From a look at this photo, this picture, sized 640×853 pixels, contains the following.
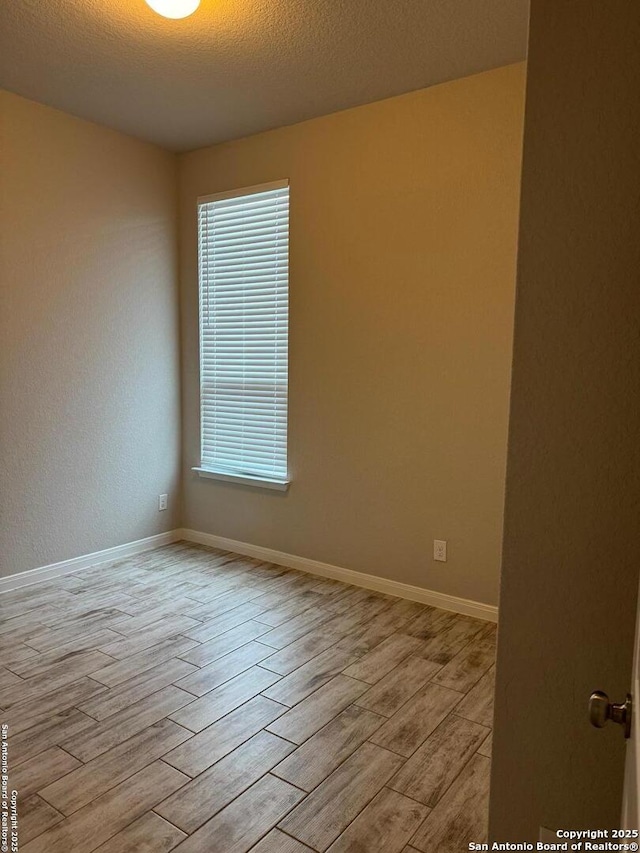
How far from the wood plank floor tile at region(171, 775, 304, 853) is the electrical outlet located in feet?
5.66

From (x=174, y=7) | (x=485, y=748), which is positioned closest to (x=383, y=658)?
(x=485, y=748)

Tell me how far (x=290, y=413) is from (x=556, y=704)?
2859mm

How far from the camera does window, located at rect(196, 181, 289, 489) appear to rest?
3916mm

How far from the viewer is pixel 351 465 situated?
3650 millimetres

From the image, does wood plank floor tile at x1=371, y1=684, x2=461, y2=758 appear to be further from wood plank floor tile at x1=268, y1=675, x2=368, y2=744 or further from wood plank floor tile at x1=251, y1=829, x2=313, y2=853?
wood plank floor tile at x1=251, y1=829, x2=313, y2=853

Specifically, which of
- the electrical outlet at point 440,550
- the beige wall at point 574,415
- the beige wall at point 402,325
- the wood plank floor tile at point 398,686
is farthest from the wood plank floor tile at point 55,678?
the beige wall at point 574,415

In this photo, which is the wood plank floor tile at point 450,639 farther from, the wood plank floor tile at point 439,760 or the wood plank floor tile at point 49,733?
the wood plank floor tile at point 49,733

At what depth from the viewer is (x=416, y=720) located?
88.4 inches

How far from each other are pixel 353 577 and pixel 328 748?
5.41 ft

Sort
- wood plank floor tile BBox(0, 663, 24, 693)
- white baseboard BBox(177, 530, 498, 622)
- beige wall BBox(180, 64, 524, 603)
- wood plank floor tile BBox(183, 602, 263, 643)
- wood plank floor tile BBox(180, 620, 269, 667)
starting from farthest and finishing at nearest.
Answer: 1. white baseboard BBox(177, 530, 498, 622)
2. beige wall BBox(180, 64, 524, 603)
3. wood plank floor tile BBox(183, 602, 263, 643)
4. wood plank floor tile BBox(180, 620, 269, 667)
5. wood plank floor tile BBox(0, 663, 24, 693)

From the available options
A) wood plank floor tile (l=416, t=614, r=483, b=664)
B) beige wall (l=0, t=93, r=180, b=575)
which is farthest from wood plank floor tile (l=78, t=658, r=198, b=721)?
beige wall (l=0, t=93, r=180, b=575)

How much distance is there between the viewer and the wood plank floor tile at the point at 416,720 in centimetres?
210

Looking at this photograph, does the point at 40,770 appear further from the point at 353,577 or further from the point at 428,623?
the point at 353,577

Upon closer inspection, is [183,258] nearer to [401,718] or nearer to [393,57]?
[393,57]
